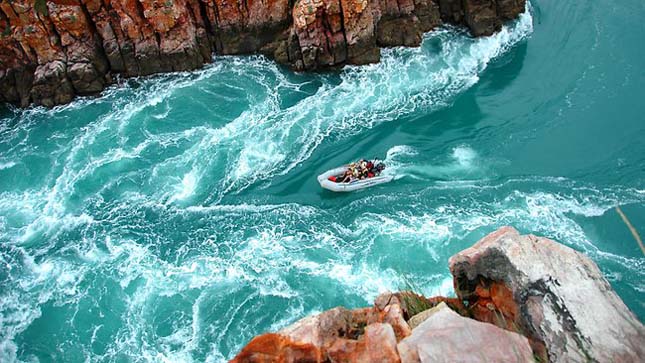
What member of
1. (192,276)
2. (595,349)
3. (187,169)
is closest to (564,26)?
(187,169)

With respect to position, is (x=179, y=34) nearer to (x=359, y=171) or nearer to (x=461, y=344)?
(x=359, y=171)

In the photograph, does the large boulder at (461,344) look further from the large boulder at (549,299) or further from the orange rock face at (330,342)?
the large boulder at (549,299)

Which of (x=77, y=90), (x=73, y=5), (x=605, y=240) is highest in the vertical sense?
(x=73, y=5)

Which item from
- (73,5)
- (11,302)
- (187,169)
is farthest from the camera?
(73,5)

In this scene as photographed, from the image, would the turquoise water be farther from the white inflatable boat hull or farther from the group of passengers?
the group of passengers

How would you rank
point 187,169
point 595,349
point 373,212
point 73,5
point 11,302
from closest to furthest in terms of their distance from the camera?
1. point 595,349
2. point 11,302
3. point 373,212
4. point 187,169
5. point 73,5

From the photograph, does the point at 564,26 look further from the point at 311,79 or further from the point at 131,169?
the point at 131,169

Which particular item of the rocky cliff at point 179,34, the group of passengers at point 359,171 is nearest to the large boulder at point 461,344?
the group of passengers at point 359,171
